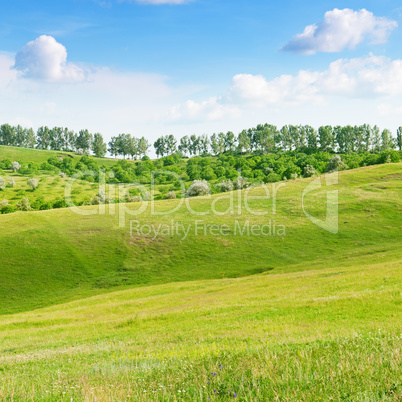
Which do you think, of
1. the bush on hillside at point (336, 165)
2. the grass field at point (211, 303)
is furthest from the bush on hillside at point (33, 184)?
the bush on hillside at point (336, 165)

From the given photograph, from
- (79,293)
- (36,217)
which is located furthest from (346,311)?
(36,217)

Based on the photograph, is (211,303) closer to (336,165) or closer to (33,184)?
(336,165)

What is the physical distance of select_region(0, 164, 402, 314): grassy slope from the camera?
61.6 metres

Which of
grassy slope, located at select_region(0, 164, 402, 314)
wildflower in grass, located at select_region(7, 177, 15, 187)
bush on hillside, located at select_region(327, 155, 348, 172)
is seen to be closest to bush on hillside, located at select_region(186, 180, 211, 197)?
grassy slope, located at select_region(0, 164, 402, 314)

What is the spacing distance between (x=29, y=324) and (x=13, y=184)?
6908 inches

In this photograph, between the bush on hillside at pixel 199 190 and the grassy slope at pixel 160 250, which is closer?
the grassy slope at pixel 160 250

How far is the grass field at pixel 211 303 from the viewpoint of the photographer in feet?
18.9

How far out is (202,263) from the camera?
71688mm

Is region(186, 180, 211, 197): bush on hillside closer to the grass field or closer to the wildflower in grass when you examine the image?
the grass field

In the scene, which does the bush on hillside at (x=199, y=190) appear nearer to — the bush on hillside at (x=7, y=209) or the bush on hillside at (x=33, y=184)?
the bush on hillside at (x=7, y=209)

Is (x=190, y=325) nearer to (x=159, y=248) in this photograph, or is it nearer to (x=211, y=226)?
(x=159, y=248)

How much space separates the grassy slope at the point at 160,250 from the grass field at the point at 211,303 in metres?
0.40

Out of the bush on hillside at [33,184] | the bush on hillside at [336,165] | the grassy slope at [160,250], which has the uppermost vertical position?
the bush on hillside at [336,165]

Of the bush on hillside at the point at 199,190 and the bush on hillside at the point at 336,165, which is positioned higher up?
the bush on hillside at the point at 336,165
